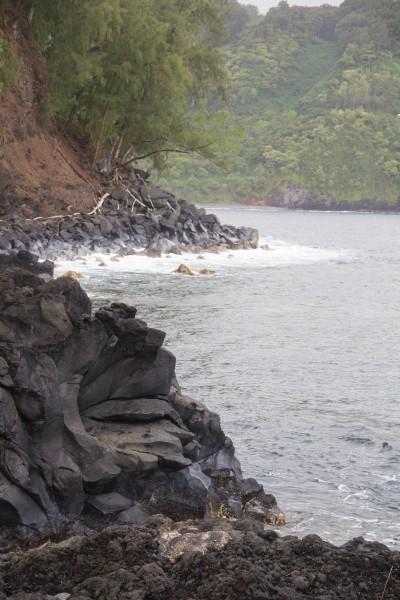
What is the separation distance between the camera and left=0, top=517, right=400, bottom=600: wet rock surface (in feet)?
22.0

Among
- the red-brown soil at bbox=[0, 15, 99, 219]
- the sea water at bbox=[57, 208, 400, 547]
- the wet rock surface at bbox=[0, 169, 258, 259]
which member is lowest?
the sea water at bbox=[57, 208, 400, 547]

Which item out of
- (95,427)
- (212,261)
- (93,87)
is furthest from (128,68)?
(95,427)

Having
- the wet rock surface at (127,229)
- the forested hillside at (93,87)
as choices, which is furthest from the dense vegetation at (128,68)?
the wet rock surface at (127,229)

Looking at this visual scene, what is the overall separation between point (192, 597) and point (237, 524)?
1.75 metres

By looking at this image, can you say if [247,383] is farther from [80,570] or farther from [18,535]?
[80,570]

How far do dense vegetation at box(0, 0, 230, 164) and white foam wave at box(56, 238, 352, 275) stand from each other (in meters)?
6.30

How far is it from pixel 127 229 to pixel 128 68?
262 inches

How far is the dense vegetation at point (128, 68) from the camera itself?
38469 millimetres

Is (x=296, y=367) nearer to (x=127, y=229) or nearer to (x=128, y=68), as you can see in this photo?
(x=127, y=229)

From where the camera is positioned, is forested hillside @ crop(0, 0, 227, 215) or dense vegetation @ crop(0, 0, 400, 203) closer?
forested hillside @ crop(0, 0, 227, 215)

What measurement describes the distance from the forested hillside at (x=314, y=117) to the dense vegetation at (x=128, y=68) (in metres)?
64.7

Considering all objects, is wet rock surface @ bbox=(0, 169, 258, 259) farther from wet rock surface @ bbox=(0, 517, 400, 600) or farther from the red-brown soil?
wet rock surface @ bbox=(0, 517, 400, 600)

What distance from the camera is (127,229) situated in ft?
127

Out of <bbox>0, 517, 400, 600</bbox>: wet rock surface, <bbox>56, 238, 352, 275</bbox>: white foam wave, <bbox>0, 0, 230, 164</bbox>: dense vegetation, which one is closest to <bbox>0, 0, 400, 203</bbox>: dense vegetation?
<bbox>0, 0, 230, 164</bbox>: dense vegetation
